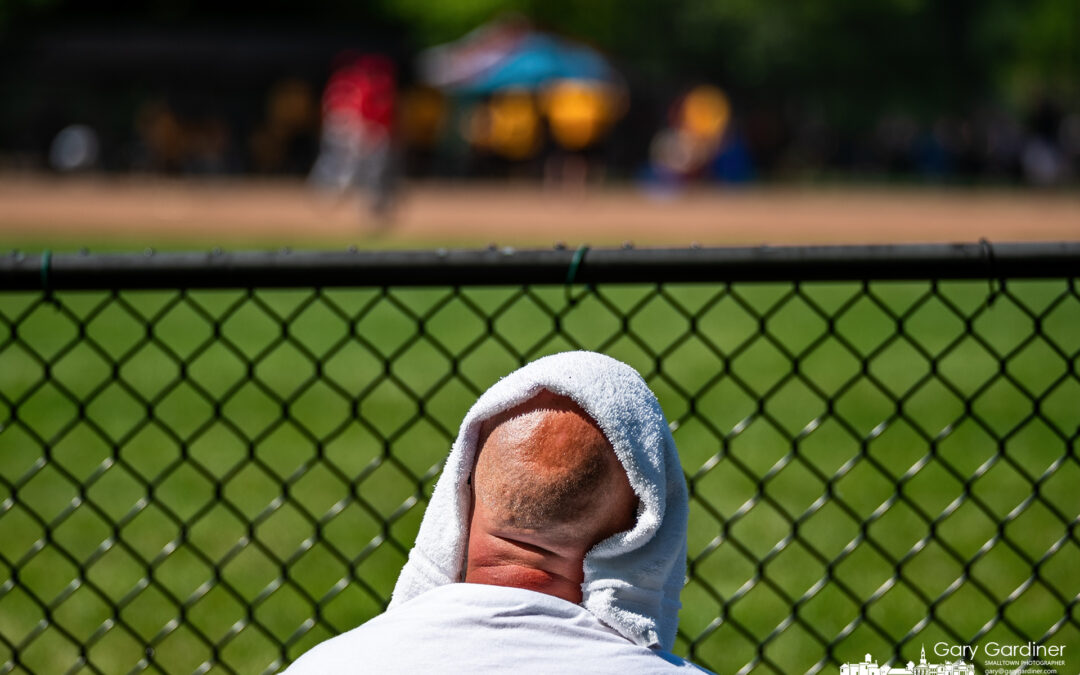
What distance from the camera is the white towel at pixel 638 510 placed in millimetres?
1565

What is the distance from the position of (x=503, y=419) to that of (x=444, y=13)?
205 ft

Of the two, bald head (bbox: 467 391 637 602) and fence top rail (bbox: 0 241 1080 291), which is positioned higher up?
fence top rail (bbox: 0 241 1080 291)

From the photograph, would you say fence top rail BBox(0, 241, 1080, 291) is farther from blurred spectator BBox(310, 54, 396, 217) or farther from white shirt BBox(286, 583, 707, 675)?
blurred spectator BBox(310, 54, 396, 217)

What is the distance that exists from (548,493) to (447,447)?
4.92 metres

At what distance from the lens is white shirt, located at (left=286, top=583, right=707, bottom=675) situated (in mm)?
1493

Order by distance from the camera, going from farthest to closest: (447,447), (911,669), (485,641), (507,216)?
1. (507,216)
2. (447,447)
3. (911,669)
4. (485,641)

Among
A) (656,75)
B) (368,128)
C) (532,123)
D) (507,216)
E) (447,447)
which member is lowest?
(507,216)

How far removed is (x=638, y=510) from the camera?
Result: 5.24ft

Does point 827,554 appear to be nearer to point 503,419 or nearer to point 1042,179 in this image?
point 503,419

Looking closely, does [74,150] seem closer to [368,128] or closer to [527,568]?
[368,128]

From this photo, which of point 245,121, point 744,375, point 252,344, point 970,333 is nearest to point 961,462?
point 744,375

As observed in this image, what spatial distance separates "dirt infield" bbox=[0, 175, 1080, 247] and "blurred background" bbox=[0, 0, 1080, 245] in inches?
5.7

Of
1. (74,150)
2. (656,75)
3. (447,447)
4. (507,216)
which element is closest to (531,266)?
(447,447)

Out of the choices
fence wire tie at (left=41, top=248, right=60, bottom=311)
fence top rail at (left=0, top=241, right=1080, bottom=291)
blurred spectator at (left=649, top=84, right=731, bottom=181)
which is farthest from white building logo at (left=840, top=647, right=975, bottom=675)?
blurred spectator at (left=649, top=84, right=731, bottom=181)
